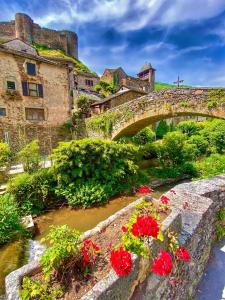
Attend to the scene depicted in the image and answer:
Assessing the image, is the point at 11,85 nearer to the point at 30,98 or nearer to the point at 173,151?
the point at 30,98

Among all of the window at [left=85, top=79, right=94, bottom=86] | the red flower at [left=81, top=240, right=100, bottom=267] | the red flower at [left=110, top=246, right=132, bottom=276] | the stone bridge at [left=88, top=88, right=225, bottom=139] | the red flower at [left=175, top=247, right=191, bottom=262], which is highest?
the window at [left=85, top=79, right=94, bottom=86]

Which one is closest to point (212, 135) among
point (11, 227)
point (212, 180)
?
point (212, 180)

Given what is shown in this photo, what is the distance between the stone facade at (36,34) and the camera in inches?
1347

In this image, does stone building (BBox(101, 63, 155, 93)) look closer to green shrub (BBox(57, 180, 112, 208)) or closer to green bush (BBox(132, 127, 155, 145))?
green bush (BBox(132, 127, 155, 145))

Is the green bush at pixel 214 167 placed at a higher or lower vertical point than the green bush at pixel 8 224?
higher

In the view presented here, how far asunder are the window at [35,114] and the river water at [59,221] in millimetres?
9798

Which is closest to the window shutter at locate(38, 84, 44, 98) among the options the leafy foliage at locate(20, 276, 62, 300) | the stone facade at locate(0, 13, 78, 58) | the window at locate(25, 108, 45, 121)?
the window at locate(25, 108, 45, 121)

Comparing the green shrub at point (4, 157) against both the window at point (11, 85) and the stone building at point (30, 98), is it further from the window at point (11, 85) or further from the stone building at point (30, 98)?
the window at point (11, 85)

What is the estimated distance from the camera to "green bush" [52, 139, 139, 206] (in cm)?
806

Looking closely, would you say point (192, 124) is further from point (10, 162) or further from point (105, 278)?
point (105, 278)

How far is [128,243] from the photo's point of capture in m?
1.96

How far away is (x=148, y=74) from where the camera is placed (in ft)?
115

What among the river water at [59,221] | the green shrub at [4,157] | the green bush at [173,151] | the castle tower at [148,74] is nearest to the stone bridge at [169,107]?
the green bush at [173,151]

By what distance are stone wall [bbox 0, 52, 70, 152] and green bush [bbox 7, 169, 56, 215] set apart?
6097mm
